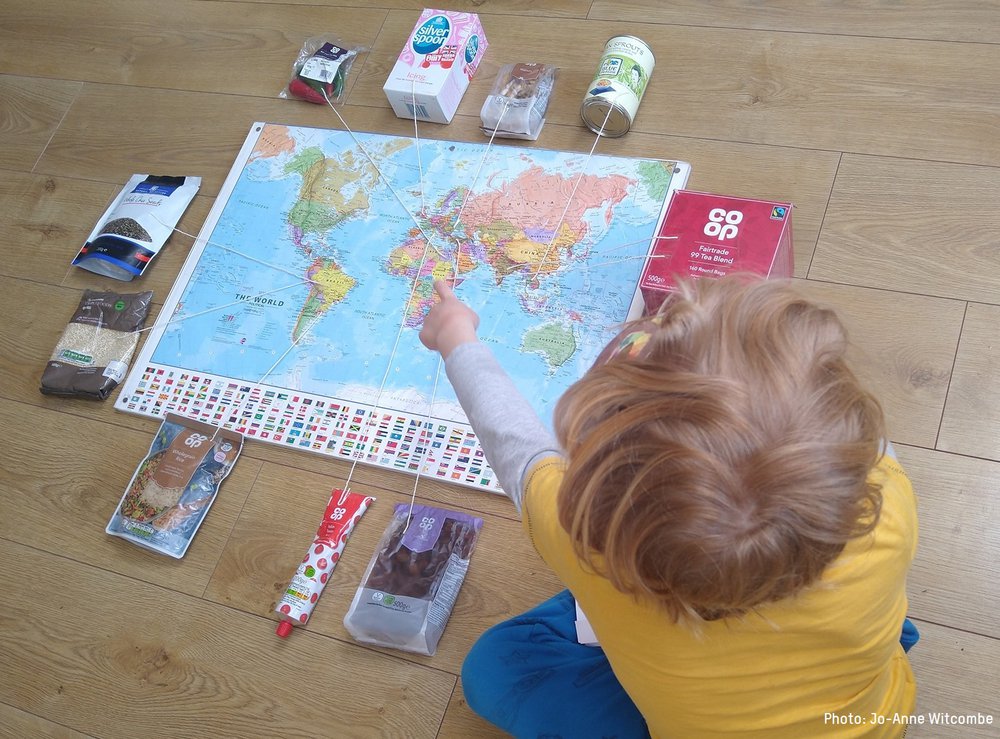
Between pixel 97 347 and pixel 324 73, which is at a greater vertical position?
pixel 324 73

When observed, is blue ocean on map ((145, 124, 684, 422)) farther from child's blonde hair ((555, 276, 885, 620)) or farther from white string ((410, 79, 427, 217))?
child's blonde hair ((555, 276, 885, 620))

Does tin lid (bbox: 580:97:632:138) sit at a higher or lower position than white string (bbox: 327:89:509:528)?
higher

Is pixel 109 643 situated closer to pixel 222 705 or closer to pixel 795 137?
pixel 222 705

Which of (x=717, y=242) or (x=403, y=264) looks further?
(x=403, y=264)

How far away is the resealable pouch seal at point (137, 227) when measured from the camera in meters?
1.30

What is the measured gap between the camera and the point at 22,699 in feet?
3.52

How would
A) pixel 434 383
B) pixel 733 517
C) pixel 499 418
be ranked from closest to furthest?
pixel 733 517 → pixel 499 418 → pixel 434 383

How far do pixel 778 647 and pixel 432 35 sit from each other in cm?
104

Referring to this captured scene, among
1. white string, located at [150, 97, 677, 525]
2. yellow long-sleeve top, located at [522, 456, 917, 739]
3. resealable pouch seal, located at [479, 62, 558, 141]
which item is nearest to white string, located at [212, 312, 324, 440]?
white string, located at [150, 97, 677, 525]

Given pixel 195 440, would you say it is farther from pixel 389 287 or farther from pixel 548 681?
pixel 548 681

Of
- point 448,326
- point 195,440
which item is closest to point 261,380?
point 195,440

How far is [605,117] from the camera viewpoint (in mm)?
1196

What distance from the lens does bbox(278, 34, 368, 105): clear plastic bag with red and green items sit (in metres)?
1.36

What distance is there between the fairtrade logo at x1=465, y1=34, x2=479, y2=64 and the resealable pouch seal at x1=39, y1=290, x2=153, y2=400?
2.02ft
